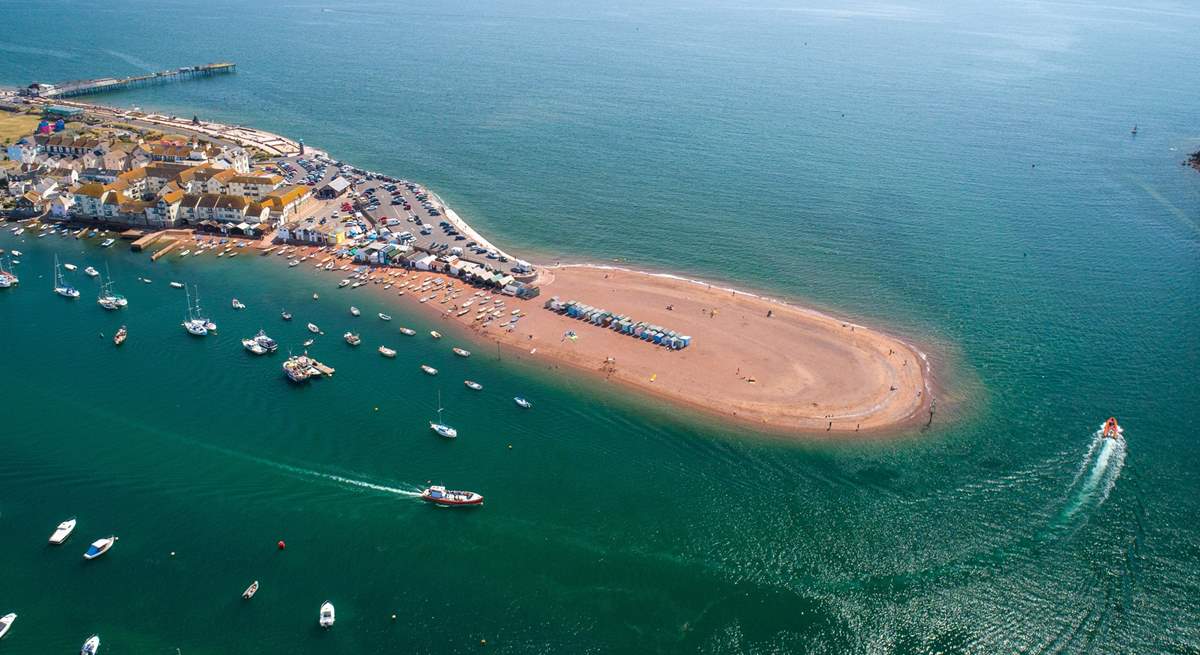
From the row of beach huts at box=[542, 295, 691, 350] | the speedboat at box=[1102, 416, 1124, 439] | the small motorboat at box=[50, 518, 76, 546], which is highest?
the speedboat at box=[1102, 416, 1124, 439]

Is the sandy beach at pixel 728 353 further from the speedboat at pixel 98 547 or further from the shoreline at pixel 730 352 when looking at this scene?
the speedboat at pixel 98 547

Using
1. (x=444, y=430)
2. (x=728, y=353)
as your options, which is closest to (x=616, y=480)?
(x=444, y=430)

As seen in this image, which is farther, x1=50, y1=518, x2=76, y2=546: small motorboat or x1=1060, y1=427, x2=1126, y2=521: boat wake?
x1=1060, y1=427, x2=1126, y2=521: boat wake

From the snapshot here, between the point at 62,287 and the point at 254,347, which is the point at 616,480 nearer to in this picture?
the point at 254,347

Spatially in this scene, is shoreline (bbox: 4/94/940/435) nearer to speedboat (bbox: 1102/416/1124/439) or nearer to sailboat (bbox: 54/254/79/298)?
speedboat (bbox: 1102/416/1124/439)

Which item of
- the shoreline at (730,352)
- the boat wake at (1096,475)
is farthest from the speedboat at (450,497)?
the boat wake at (1096,475)

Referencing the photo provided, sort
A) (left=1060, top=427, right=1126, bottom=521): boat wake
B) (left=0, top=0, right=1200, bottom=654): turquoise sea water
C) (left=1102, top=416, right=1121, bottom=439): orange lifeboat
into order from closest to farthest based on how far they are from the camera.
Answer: (left=0, top=0, right=1200, bottom=654): turquoise sea water < (left=1060, top=427, right=1126, bottom=521): boat wake < (left=1102, top=416, right=1121, bottom=439): orange lifeboat

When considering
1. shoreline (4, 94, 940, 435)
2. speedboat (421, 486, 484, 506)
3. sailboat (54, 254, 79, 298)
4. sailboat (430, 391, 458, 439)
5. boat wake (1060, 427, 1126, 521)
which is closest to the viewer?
speedboat (421, 486, 484, 506)

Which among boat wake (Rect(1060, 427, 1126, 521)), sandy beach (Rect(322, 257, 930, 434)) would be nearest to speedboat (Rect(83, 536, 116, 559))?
sandy beach (Rect(322, 257, 930, 434))
